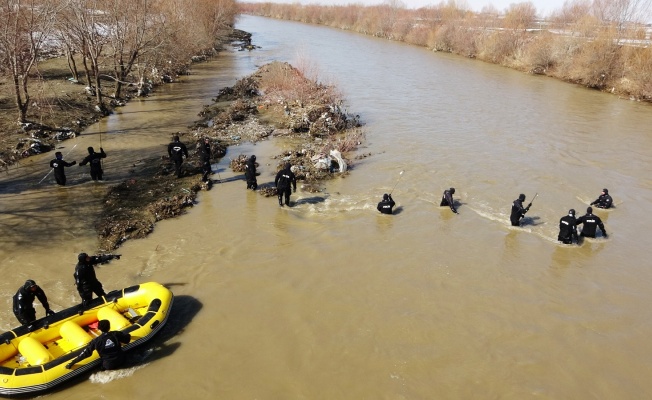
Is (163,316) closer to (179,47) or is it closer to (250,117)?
(250,117)

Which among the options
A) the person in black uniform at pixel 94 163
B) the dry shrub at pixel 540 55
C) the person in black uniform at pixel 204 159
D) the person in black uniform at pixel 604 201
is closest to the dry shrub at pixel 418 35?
the dry shrub at pixel 540 55

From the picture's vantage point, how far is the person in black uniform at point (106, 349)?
27.3ft

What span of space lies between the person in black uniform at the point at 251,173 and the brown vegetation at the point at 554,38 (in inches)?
1307

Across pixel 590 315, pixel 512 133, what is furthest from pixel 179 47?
pixel 590 315

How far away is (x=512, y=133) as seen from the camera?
25250 millimetres

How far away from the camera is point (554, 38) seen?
45219mm

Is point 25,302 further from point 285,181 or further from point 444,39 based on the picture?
point 444,39

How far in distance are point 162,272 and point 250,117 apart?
16009 millimetres

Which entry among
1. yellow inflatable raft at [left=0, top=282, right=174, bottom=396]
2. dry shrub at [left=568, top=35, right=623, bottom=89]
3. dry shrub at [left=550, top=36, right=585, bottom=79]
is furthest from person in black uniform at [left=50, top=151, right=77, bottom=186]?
dry shrub at [left=550, top=36, right=585, bottom=79]

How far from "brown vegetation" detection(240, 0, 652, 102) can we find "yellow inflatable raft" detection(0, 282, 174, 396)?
38.8 metres

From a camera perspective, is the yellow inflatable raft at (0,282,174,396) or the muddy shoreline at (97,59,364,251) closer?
the yellow inflatable raft at (0,282,174,396)

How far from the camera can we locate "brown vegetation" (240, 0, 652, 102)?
1492 inches

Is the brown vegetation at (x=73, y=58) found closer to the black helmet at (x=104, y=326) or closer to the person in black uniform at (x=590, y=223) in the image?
the black helmet at (x=104, y=326)

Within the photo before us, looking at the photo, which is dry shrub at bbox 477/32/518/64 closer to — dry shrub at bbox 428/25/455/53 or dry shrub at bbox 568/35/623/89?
dry shrub at bbox 428/25/455/53
